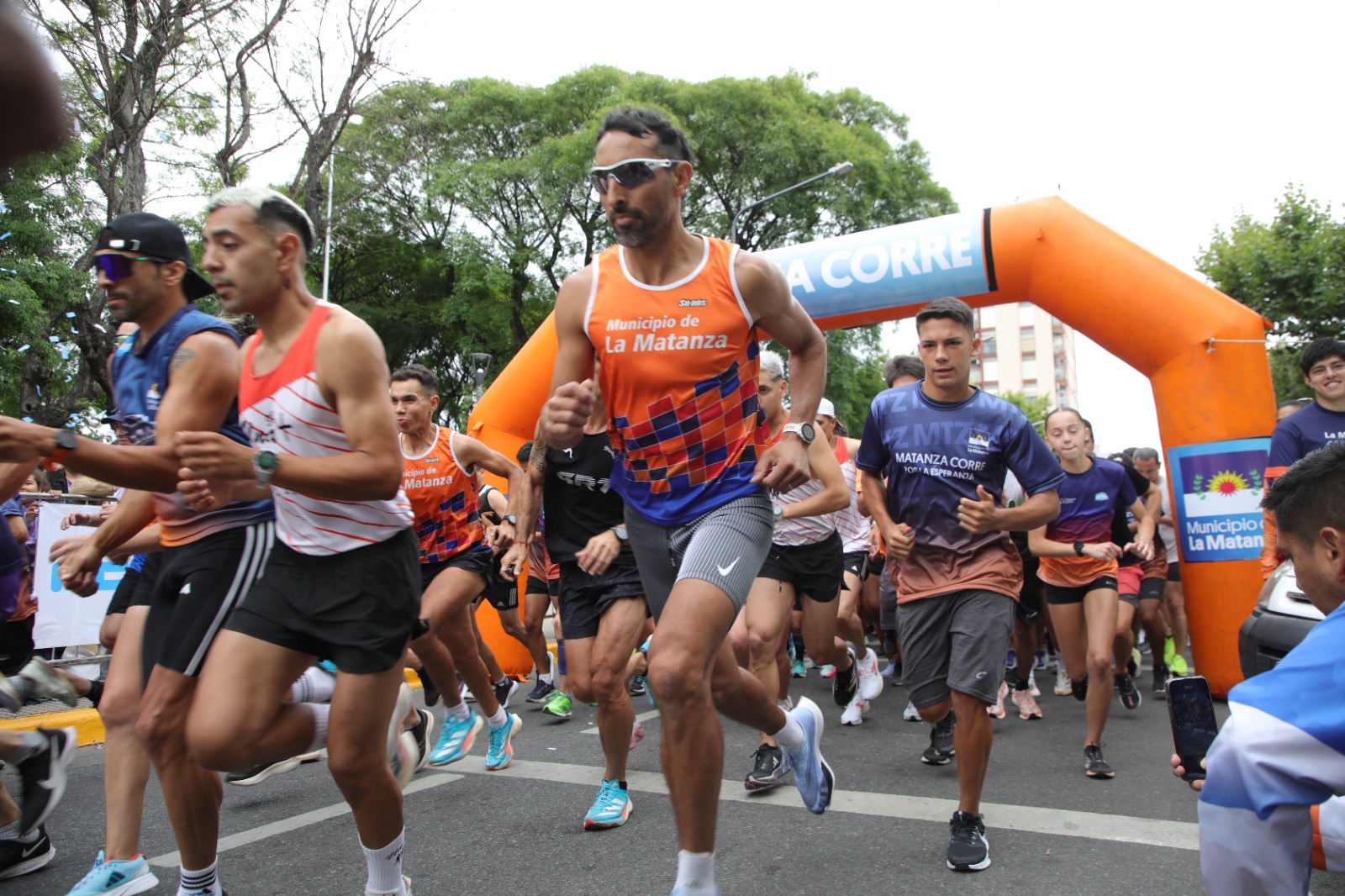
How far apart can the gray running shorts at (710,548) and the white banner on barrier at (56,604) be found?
19.8 ft

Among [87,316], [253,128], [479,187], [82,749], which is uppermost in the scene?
[479,187]

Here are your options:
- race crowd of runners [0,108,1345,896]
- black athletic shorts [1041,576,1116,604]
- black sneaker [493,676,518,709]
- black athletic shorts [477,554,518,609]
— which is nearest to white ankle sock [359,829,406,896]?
race crowd of runners [0,108,1345,896]

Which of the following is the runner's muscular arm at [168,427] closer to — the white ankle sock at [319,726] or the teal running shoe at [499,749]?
the white ankle sock at [319,726]

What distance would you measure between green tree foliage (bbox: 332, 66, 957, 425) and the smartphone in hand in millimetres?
25342

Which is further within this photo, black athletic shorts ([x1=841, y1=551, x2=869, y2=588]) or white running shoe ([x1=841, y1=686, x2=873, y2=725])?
black athletic shorts ([x1=841, y1=551, x2=869, y2=588])

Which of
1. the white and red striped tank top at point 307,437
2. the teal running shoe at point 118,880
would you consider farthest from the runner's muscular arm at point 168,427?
the teal running shoe at point 118,880

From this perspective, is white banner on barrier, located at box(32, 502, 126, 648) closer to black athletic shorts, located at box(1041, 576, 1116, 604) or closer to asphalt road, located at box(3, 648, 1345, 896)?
asphalt road, located at box(3, 648, 1345, 896)

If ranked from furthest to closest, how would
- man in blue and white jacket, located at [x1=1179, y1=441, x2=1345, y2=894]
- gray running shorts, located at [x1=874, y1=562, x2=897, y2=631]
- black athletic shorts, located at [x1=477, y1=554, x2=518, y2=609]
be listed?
black athletic shorts, located at [x1=477, y1=554, x2=518, y2=609]
gray running shorts, located at [x1=874, y1=562, x2=897, y2=631]
man in blue and white jacket, located at [x1=1179, y1=441, x2=1345, y2=894]

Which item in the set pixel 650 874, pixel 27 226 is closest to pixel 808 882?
pixel 650 874

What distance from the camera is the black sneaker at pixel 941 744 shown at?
552cm

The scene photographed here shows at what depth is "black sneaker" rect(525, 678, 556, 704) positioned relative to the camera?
328 inches

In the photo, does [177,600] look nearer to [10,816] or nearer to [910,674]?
[10,816]

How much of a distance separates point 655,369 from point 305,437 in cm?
107

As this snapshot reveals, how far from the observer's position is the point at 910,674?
452cm
